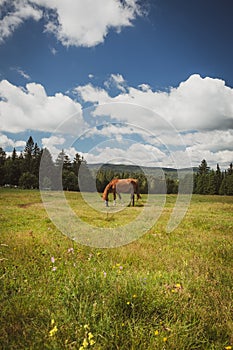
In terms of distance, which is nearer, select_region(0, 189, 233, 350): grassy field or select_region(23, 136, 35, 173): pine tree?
select_region(0, 189, 233, 350): grassy field

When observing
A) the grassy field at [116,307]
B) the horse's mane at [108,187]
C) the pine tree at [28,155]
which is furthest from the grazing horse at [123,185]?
the pine tree at [28,155]

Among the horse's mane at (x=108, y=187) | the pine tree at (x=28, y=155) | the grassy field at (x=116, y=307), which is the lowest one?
the grassy field at (x=116, y=307)

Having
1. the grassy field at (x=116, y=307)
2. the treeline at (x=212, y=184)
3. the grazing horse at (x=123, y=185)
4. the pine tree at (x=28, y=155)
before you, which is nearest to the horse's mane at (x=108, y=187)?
the grazing horse at (x=123, y=185)

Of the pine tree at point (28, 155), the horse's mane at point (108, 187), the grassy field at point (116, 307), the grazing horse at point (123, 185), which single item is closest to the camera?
the grassy field at point (116, 307)

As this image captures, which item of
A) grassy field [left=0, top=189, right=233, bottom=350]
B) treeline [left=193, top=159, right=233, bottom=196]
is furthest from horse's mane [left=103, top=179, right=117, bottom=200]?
treeline [left=193, top=159, right=233, bottom=196]

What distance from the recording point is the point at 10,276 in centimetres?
535

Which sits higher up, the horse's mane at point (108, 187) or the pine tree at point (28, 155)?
the pine tree at point (28, 155)

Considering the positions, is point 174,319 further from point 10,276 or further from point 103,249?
point 103,249

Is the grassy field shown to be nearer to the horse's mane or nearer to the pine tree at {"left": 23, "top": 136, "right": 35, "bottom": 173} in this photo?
the horse's mane

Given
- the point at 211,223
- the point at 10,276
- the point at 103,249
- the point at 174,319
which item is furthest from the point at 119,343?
the point at 211,223

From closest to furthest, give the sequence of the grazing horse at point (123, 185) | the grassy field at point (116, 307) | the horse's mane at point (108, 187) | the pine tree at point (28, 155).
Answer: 1. the grassy field at point (116, 307)
2. the horse's mane at point (108, 187)
3. the grazing horse at point (123, 185)
4. the pine tree at point (28, 155)

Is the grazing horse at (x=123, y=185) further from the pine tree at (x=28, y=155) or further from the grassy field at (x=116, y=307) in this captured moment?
the pine tree at (x=28, y=155)

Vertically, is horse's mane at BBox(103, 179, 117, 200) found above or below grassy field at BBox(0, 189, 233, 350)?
above

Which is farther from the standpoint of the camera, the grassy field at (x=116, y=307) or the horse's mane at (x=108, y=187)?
the horse's mane at (x=108, y=187)
